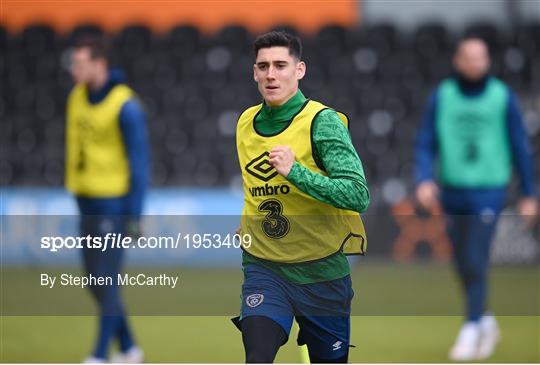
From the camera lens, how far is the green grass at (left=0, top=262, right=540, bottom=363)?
805cm

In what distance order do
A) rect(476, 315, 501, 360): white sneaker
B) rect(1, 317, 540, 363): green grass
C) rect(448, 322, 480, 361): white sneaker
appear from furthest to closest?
rect(476, 315, 501, 360): white sneaker < rect(448, 322, 480, 361): white sneaker < rect(1, 317, 540, 363): green grass

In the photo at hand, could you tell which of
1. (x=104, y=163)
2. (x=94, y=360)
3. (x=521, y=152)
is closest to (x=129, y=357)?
(x=94, y=360)

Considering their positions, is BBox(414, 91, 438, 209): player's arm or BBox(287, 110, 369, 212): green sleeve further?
Answer: BBox(414, 91, 438, 209): player's arm

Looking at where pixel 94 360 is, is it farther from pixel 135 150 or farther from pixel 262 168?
pixel 262 168

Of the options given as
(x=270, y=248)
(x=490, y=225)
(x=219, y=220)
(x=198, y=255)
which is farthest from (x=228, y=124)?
(x=270, y=248)

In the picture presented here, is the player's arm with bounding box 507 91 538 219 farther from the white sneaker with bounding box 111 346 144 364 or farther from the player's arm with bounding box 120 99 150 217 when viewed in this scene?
the white sneaker with bounding box 111 346 144 364

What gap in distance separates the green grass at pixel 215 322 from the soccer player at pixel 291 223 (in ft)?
4.85

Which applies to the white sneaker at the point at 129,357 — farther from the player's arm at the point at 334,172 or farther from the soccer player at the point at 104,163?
the player's arm at the point at 334,172

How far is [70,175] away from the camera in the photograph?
7.97 metres

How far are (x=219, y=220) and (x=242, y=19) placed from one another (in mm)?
11536

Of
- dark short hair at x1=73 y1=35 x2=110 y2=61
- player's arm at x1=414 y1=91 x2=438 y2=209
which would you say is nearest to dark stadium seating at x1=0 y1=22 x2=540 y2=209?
player's arm at x1=414 y1=91 x2=438 y2=209

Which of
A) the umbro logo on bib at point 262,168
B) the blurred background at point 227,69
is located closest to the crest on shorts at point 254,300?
the umbro logo on bib at point 262,168

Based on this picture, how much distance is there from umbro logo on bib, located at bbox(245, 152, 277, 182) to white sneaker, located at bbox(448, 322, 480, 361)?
3.64 meters

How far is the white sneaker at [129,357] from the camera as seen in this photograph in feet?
26.3
